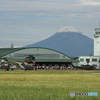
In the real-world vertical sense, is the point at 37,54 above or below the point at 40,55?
above

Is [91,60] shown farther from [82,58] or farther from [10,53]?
[10,53]

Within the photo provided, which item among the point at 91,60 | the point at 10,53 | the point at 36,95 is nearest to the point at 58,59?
the point at 10,53

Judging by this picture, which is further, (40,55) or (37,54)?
(40,55)

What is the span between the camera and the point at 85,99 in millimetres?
22672

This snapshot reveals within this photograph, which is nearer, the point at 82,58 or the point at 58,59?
the point at 58,59

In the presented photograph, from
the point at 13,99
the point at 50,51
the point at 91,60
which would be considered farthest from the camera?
the point at 91,60

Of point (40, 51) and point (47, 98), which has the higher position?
point (40, 51)

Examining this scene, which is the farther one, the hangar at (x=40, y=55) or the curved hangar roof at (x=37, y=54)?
the hangar at (x=40, y=55)

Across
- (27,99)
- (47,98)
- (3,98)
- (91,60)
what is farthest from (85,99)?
(91,60)

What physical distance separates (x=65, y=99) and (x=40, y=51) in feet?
413

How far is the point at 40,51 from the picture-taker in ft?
487

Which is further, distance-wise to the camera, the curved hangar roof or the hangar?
the hangar

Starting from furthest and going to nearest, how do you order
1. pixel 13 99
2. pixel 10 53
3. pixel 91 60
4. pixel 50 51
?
pixel 91 60 < pixel 50 51 < pixel 10 53 < pixel 13 99

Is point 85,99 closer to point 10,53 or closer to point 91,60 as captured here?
point 10,53
